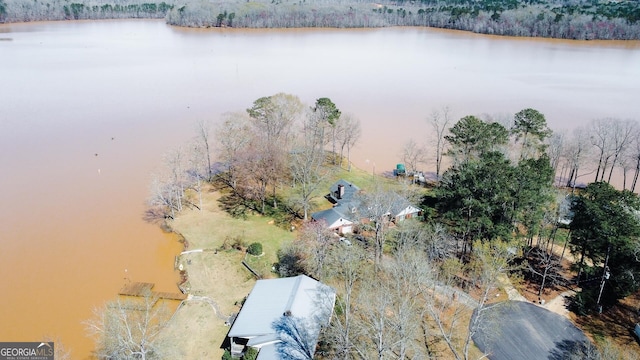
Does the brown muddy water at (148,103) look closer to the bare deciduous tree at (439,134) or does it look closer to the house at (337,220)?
the bare deciduous tree at (439,134)

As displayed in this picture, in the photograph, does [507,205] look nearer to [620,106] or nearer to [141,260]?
[141,260]

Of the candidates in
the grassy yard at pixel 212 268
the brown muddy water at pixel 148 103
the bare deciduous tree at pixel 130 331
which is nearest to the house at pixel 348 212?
the grassy yard at pixel 212 268

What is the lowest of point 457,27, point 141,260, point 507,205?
point 141,260

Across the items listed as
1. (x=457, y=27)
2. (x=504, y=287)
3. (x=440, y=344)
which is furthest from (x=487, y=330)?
(x=457, y=27)

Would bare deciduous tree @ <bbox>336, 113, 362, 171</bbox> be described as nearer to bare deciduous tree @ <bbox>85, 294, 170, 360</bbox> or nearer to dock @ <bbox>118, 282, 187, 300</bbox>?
dock @ <bbox>118, 282, 187, 300</bbox>

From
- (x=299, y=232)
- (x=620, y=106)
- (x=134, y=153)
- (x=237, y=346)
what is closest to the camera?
(x=237, y=346)

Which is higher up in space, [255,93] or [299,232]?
[255,93]

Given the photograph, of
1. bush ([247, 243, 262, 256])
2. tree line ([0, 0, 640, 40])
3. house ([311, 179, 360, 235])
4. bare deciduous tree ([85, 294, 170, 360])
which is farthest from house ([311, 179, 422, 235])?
tree line ([0, 0, 640, 40])
